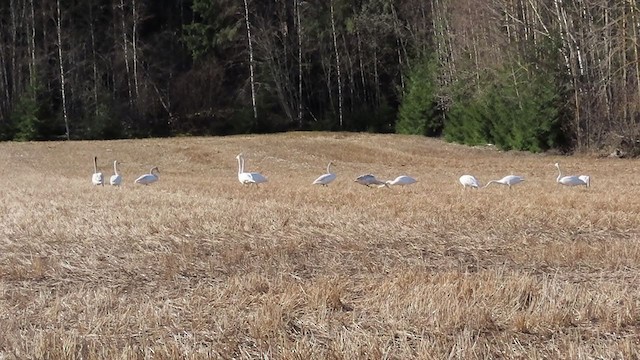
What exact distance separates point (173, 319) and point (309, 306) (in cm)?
110

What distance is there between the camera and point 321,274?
754cm

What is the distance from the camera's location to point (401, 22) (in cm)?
4734

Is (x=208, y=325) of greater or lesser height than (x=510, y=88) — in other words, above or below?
below

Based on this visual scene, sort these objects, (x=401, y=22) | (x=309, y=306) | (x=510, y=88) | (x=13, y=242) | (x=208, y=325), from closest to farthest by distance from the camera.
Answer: (x=208, y=325) → (x=309, y=306) → (x=13, y=242) → (x=510, y=88) → (x=401, y=22)

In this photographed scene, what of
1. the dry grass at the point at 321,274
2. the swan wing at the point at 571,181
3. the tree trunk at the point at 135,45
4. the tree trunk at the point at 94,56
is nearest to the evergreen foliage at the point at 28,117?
the tree trunk at the point at 94,56

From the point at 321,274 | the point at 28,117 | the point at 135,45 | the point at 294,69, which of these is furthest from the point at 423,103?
the point at 321,274

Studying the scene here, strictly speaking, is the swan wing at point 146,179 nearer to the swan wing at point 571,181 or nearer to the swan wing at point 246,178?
the swan wing at point 246,178

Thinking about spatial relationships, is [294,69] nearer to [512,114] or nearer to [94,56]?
[94,56]

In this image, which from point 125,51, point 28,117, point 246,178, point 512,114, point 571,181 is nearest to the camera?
point 571,181

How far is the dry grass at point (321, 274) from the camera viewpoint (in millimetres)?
4824

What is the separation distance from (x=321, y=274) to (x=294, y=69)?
43.5m

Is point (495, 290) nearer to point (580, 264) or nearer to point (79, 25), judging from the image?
point (580, 264)

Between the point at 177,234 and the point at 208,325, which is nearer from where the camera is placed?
the point at 208,325

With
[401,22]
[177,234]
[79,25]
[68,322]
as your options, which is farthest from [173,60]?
[68,322]
